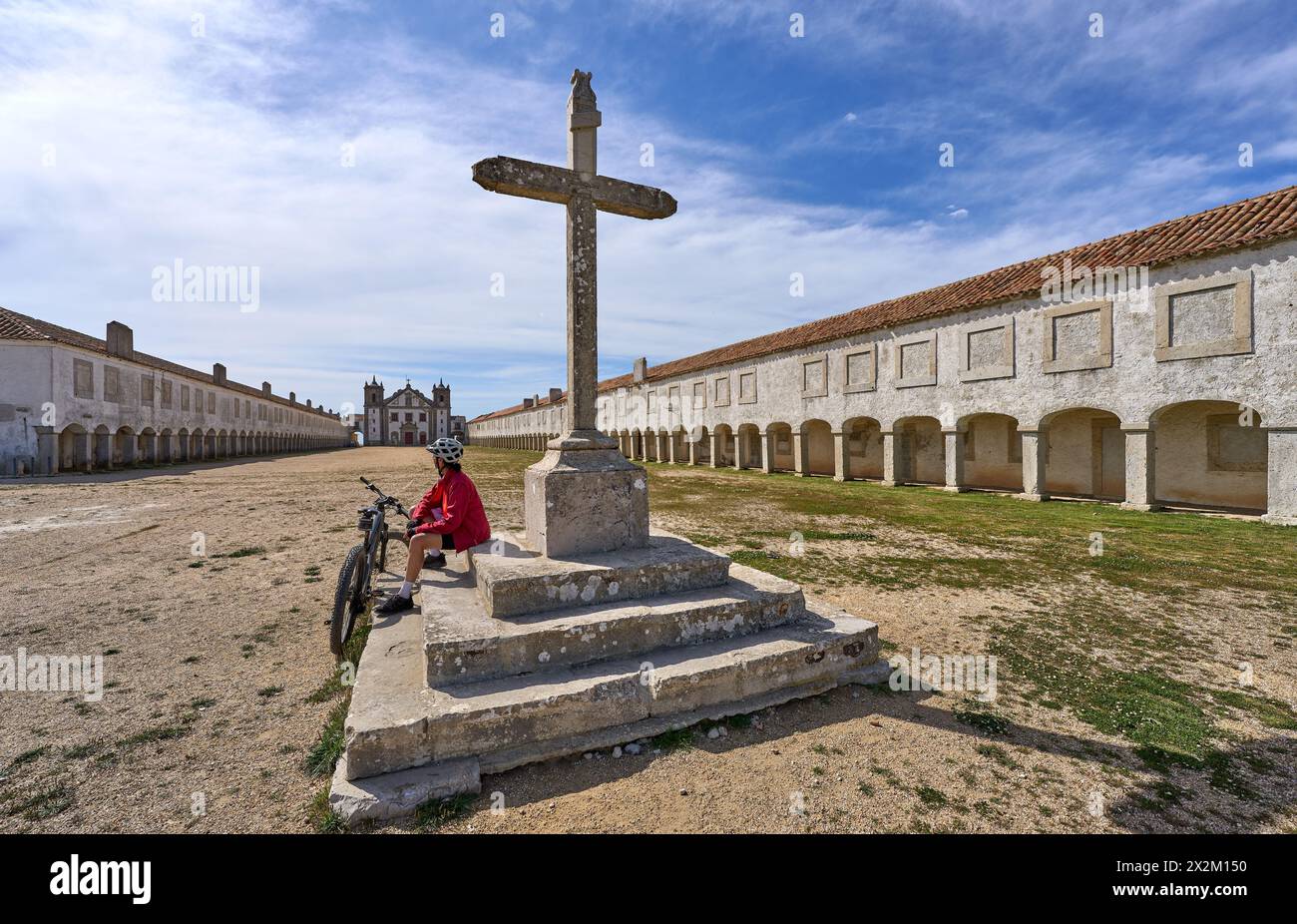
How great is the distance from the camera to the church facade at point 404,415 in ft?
299

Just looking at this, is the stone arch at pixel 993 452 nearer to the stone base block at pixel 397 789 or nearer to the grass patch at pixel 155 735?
the stone base block at pixel 397 789

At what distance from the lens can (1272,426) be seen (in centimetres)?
981

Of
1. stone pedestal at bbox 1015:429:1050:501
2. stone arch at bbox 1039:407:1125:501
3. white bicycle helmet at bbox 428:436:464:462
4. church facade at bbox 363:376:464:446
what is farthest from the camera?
church facade at bbox 363:376:464:446

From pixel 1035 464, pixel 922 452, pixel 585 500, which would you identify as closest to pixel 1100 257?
pixel 1035 464

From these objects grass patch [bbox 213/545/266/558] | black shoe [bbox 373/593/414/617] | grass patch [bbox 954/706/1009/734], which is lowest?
grass patch [bbox 954/706/1009/734]

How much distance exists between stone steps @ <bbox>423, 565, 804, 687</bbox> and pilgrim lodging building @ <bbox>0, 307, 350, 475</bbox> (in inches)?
1110

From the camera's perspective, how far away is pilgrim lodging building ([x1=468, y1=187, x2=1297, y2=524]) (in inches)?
393

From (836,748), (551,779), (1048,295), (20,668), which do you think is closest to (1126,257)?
(1048,295)

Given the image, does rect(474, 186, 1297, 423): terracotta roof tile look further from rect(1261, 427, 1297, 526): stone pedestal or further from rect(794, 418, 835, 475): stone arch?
rect(794, 418, 835, 475): stone arch

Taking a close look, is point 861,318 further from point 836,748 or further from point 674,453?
point 836,748

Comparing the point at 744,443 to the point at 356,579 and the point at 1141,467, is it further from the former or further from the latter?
the point at 356,579

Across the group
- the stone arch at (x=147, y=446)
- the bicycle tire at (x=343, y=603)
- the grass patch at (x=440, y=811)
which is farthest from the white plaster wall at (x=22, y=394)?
the grass patch at (x=440, y=811)

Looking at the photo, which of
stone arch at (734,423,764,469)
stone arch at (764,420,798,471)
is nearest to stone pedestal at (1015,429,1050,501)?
stone arch at (764,420,798,471)

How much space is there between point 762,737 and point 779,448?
945 inches
